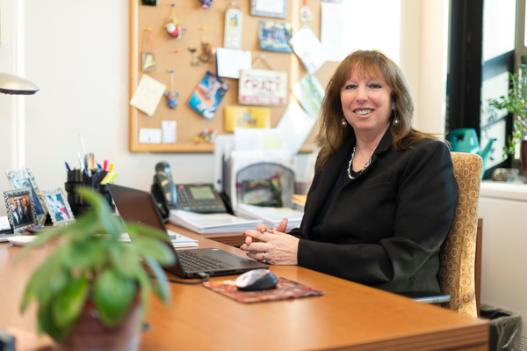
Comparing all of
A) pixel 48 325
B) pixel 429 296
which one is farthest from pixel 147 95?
pixel 48 325

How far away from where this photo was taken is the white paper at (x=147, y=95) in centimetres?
283

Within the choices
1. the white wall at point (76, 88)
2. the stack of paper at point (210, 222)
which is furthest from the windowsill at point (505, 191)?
the white wall at point (76, 88)

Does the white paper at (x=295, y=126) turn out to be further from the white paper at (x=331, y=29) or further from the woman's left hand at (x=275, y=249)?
the woman's left hand at (x=275, y=249)

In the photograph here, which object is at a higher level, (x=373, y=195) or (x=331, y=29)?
(x=331, y=29)

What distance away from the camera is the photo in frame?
3.08 meters

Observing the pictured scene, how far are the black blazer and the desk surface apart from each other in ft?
1.07

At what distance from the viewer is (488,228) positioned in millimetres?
2914

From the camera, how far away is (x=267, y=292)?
→ 142 cm

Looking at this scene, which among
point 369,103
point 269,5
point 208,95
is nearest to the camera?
point 369,103

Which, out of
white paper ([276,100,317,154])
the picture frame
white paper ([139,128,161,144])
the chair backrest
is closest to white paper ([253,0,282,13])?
the picture frame

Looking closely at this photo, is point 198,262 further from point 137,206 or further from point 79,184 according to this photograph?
point 79,184

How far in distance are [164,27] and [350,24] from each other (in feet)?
2.99

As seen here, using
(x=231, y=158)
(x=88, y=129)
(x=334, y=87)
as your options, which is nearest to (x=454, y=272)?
(x=334, y=87)

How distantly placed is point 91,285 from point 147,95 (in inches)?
81.3
